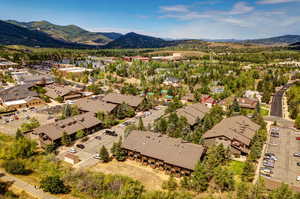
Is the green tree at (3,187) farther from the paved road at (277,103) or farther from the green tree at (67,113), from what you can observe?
the paved road at (277,103)

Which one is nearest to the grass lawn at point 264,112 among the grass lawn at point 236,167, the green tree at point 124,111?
the grass lawn at point 236,167

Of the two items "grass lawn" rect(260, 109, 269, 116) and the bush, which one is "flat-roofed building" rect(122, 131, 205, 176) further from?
"grass lawn" rect(260, 109, 269, 116)

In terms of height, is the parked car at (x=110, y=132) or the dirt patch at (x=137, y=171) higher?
the parked car at (x=110, y=132)

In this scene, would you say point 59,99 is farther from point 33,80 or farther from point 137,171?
point 137,171

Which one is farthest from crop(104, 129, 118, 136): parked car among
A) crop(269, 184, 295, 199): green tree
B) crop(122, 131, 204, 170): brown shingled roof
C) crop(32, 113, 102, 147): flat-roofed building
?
crop(269, 184, 295, 199): green tree

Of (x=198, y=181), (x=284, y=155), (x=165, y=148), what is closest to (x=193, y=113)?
(x=165, y=148)

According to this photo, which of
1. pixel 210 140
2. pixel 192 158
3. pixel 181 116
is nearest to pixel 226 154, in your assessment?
pixel 210 140
